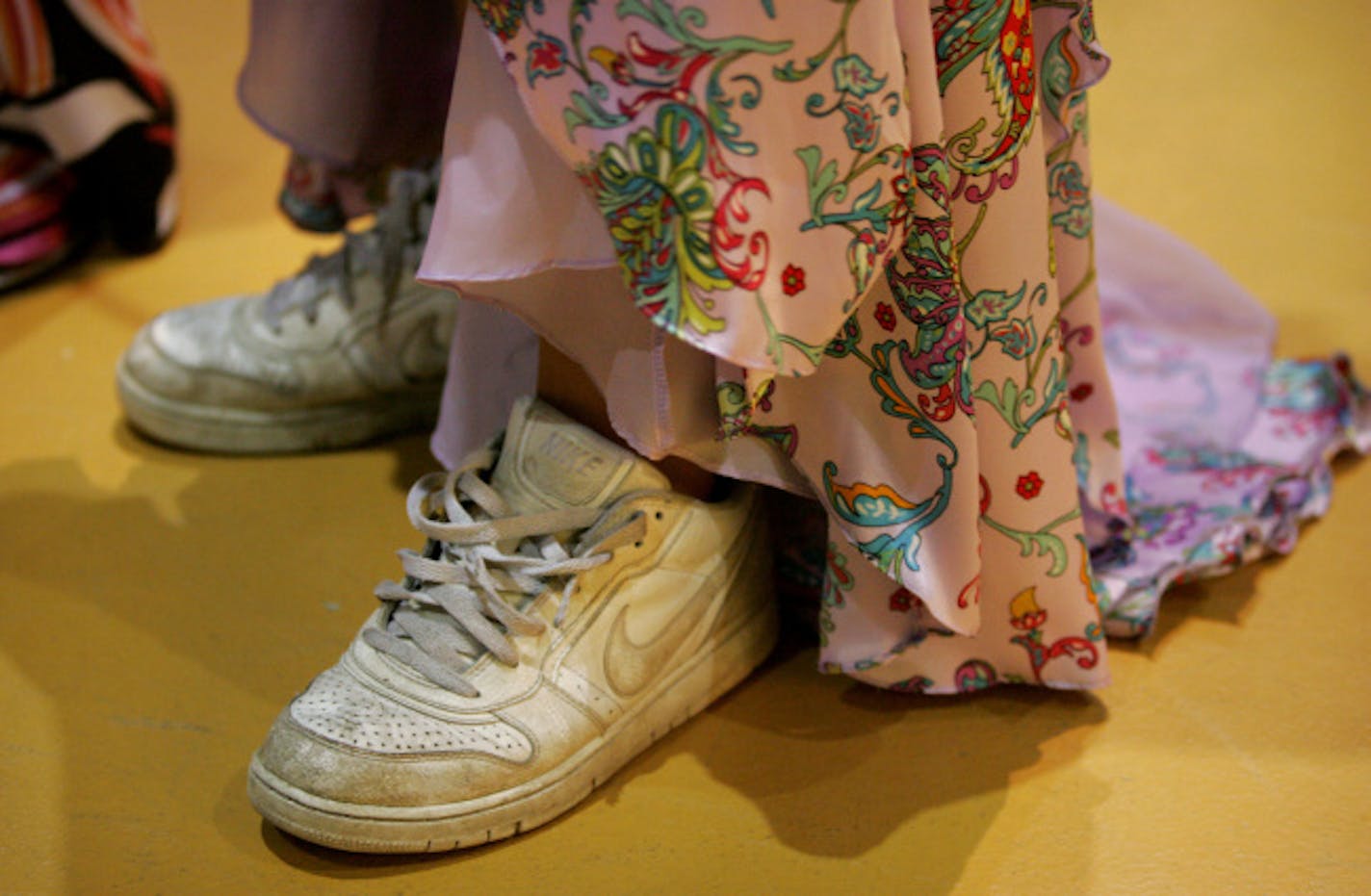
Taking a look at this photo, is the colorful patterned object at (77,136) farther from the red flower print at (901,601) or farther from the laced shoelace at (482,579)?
the red flower print at (901,601)

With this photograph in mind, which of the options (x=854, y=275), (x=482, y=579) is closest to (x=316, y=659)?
Answer: (x=482, y=579)

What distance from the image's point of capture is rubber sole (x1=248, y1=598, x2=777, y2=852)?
643 millimetres

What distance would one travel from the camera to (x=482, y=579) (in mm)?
682

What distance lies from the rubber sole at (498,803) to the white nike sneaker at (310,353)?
1.27 feet

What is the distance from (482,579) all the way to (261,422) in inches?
16.2

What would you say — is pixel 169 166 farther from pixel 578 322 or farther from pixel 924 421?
pixel 924 421

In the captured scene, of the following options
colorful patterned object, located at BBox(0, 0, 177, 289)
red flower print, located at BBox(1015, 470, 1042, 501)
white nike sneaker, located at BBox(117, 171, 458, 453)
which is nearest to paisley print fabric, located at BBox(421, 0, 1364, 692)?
red flower print, located at BBox(1015, 470, 1042, 501)

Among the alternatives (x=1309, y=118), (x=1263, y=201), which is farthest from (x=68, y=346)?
(x=1309, y=118)

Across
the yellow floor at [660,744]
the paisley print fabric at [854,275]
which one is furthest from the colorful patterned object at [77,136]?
the paisley print fabric at [854,275]

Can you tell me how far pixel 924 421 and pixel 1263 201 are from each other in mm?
942

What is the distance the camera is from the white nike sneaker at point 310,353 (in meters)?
1.00

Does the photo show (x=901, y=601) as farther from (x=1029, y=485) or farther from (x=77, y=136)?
(x=77, y=136)

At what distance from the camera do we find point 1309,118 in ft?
5.11

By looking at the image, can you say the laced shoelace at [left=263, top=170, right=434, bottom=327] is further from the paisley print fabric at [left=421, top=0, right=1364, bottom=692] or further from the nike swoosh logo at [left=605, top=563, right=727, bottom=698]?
the nike swoosh logo at [left=605, top=563, right=727, bottom=698]
